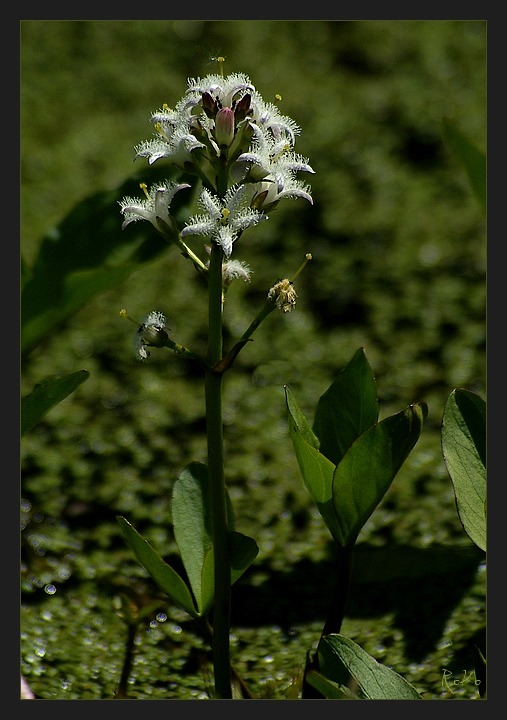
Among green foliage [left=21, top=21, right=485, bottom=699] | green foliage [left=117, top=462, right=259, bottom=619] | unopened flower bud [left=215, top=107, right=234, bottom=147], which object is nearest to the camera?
unopened flower bud [left=215, top=107, right=234, bottom=147]

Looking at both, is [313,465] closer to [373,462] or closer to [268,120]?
[373,462]

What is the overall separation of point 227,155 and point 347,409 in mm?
353

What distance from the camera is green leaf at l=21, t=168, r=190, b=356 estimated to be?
1.31 meters

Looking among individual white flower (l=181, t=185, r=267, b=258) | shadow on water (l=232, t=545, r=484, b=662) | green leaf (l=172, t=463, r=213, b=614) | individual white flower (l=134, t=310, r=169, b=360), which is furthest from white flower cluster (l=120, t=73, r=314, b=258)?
shadow on water (l=232, t=545, r=484, b=662)

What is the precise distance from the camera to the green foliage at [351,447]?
102 centimetres

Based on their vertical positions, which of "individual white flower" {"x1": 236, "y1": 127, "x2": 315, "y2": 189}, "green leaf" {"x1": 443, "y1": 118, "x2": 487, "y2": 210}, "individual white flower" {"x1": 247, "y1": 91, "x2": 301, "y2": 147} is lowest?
"individual white flower" {"x1": 236, "y1": 127, "x2": 315, "y2": 189}

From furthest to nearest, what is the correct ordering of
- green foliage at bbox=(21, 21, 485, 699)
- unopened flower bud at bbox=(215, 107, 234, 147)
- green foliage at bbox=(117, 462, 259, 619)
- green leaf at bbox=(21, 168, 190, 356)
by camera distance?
green leaf at bbox=(21, 168, 190, 356) → green foliage at bbox=(21, 21, 485, 699) → green foliage at bbox=(117, 462, 259, 619) → unopened flower bud at bbox=(215, 107, 234, 147)

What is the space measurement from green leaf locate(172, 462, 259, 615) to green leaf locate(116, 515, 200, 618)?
2 centimetres

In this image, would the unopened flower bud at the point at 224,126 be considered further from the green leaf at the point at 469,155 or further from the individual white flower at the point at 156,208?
the green leaf at the point at 469,155

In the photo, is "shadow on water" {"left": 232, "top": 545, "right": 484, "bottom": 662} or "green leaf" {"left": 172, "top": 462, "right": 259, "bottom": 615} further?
"shadow on water" {"left": 232, "top": 545, "right": 484, "bottom": 662}

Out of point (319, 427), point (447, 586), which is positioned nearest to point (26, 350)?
point (319, 427)

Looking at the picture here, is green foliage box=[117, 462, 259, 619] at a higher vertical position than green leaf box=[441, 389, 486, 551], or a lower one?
lower

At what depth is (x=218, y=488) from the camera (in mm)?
1031

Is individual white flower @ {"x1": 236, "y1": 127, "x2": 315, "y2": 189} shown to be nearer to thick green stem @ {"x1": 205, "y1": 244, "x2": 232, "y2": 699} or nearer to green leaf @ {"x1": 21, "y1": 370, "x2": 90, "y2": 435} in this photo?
thick green stem @ {"x1": 205, "y1": 244, "x2": 232, "y2": 699}
